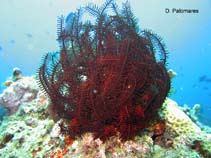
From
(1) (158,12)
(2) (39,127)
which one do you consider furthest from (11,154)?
(1) (158,12)

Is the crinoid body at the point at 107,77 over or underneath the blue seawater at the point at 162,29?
underneath

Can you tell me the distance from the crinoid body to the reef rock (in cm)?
354

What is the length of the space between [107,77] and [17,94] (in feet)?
16.6

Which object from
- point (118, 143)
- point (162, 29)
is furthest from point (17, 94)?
point (162, 29)

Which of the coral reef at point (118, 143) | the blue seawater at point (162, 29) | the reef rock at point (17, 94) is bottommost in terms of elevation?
the coral reef at point (118, 143)

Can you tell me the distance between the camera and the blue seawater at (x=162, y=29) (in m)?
82.9

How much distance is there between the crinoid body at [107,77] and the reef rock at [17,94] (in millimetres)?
3536

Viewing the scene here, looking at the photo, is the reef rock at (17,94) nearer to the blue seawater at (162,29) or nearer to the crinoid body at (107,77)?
the crinoid body at (107,77)

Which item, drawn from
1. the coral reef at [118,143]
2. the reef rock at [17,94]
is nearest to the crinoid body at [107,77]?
the coral reef at [118,143]

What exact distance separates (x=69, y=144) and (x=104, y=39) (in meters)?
2.01

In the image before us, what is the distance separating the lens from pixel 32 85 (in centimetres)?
810

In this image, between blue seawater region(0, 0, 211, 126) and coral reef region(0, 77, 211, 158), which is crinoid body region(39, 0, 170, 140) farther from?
blue seawater region(0, 0, 211, 126)

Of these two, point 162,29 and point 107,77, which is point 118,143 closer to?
point 107,77

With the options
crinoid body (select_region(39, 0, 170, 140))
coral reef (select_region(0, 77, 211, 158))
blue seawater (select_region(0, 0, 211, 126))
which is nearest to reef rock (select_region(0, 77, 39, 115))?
coral reef (select_region(0, 77, 211, 158))
